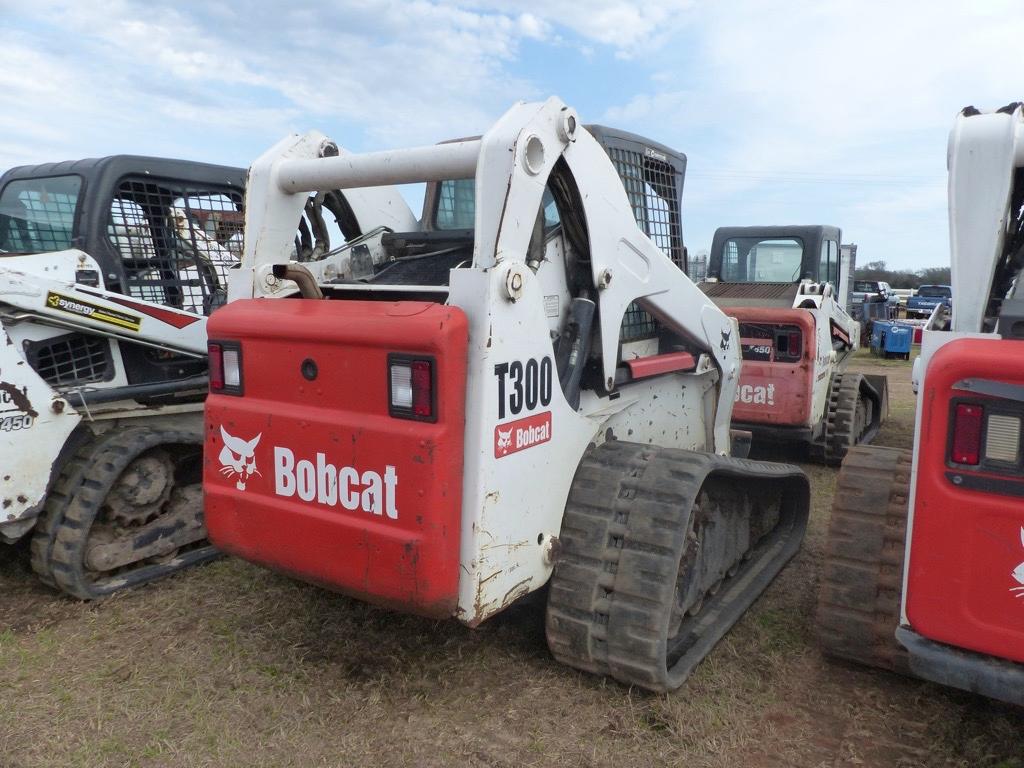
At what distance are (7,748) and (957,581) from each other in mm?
3114

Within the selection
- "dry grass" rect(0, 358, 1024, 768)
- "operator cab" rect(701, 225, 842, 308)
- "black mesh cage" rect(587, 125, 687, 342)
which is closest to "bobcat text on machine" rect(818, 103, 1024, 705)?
"dry grass" rect(0, 358, 1024, 768)

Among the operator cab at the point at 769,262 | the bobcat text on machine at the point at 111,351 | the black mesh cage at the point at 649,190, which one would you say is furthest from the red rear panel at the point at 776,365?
the bobcat text on machine at the point at 111,351

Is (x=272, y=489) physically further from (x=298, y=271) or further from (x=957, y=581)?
(x=957, y=581)

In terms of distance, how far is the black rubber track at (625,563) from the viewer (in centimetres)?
278

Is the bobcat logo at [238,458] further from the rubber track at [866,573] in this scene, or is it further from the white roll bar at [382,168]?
the rubber track at [866,573]

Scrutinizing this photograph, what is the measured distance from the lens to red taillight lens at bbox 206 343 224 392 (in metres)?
2.98

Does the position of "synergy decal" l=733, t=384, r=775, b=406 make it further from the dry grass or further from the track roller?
the dry grass

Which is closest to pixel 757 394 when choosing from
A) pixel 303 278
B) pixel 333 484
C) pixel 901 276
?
pixel 303 278

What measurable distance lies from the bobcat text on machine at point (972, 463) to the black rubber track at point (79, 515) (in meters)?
3.55

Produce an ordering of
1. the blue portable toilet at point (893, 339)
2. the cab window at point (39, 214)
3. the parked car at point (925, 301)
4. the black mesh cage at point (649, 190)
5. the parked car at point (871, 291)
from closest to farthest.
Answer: the black mesh cage at point (649, 190) → the cab window at point (39, 214) → the blue portable toilet at point (893, 339) → the parked car at point (871, 291) → the parked car at point (925, 301)

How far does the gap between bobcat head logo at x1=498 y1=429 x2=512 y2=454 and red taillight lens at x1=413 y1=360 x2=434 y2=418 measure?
25 centimetres

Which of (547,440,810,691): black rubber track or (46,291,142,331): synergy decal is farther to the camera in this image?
(46,291,142,331): synergy decal

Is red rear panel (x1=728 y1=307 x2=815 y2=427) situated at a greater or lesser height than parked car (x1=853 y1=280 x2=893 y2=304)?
lesser

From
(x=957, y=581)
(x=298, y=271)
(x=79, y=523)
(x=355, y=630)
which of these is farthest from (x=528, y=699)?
(x=79, y=523)
